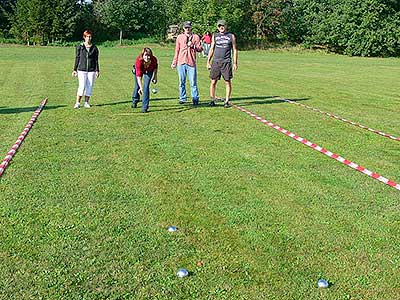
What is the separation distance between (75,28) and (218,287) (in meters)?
64.7

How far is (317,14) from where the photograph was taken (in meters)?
59.3

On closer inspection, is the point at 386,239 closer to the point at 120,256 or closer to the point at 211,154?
the point at 120,256

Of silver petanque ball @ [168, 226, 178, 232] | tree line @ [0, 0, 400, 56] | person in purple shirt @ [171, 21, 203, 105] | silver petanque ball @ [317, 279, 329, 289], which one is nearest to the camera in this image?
silver petanque ball @ [317, 279, 329, 289]

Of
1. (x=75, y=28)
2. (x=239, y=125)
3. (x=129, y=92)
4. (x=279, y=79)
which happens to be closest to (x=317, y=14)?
(x=75, y=28)

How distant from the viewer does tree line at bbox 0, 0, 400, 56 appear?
180ft

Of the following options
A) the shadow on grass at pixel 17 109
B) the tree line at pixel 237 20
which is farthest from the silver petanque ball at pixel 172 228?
the tree line at pixel 237 20

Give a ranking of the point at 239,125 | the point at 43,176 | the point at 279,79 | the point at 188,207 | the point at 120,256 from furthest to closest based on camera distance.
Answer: the point at 279,79 → the point at 239,125 → the point at 43,176 → the point at 188,207 → the point at 120,256

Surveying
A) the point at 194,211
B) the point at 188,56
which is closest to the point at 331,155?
the point at 194,211

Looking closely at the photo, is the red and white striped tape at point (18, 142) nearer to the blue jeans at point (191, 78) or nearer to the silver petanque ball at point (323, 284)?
the blue jeans at point (191, 78)

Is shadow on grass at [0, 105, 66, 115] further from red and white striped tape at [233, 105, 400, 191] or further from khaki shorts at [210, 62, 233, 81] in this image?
red and white striped tape at [233, 105, 400, 191]

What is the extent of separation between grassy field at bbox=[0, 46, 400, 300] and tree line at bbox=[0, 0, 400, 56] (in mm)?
49683

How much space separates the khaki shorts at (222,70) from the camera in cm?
1097

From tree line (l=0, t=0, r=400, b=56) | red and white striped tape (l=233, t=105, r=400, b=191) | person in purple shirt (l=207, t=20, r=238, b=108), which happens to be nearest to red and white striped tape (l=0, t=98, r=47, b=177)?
person in purple shirt (l=207, t=20, r=238, b=108)

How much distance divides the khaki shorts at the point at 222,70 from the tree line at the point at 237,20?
47260 mm
